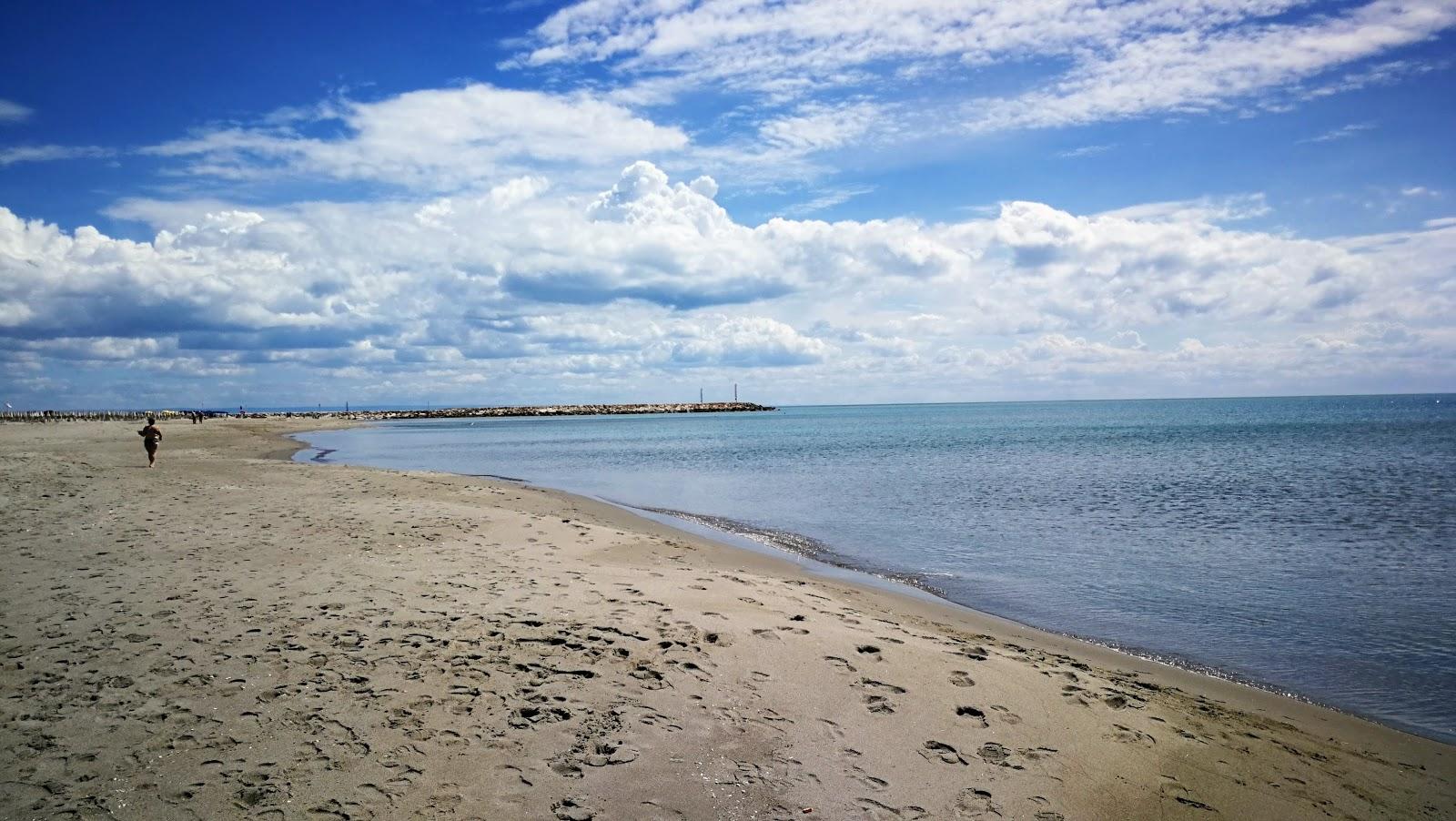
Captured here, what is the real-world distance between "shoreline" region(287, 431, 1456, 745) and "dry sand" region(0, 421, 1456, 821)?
1.24 ft

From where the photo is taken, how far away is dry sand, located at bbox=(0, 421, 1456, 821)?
5.38 metres

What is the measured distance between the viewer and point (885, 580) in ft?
46.9

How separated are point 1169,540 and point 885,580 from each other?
8781mm

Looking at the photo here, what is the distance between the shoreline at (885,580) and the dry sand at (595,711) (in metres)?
0.38

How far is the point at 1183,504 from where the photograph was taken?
2430 cm

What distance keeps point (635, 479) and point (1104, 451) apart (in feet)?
110

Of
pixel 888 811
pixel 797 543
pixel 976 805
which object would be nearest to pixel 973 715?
pixel 976 805

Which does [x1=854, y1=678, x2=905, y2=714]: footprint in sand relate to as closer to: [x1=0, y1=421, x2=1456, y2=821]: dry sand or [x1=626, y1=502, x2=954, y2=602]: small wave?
[x1=0, y1=421, x2=1456, y2=821]: dry sand

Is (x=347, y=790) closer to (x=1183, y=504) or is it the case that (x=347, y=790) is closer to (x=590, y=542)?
(x=590, y=542)

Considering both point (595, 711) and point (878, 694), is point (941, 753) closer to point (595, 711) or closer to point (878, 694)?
point (878, 694)

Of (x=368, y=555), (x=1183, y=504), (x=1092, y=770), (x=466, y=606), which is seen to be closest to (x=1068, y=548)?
(x=1183, y=504)

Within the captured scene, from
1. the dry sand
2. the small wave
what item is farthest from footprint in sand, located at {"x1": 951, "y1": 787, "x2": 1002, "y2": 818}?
the small wave

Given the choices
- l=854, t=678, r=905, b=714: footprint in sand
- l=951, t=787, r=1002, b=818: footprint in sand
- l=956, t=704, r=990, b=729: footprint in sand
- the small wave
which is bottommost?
the small wave

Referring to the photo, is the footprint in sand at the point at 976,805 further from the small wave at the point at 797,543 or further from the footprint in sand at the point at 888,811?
the small wave at the point at 797,543
